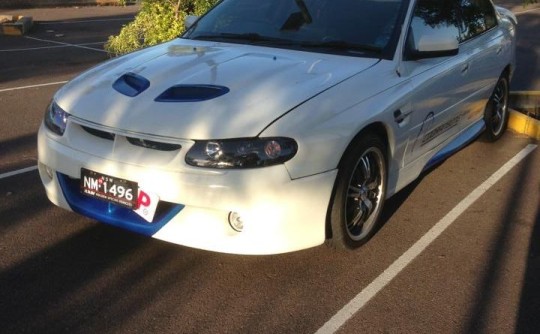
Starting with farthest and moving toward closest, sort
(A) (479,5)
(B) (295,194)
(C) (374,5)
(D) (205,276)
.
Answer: (A) (479,5) < (C) (374,5) < (D) (205,276) < (B) (295,194)

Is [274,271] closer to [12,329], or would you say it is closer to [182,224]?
[182,224]

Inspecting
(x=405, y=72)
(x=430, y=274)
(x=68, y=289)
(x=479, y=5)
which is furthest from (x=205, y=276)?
(x=479, y=5)

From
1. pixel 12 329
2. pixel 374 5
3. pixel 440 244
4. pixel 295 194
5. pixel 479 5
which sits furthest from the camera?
pixel 479 5

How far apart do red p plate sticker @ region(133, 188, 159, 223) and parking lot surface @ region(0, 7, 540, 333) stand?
16.8 inches

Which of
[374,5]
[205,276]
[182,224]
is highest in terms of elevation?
[374,5]

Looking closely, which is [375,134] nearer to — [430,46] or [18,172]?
[430,46]

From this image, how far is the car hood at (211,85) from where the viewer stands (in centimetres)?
352

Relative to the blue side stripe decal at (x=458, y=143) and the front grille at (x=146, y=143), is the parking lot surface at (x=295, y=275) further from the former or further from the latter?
the front grille at (x=146, y=143)

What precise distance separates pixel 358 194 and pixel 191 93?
3.89ft

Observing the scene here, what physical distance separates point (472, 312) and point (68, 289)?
85.1 inches

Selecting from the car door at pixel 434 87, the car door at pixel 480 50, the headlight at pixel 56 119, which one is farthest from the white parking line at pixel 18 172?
the car door at pixel 480 50

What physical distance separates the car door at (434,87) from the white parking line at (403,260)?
1.54ft

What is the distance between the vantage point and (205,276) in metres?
3.82

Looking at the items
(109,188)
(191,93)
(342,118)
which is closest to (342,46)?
(342,118)
